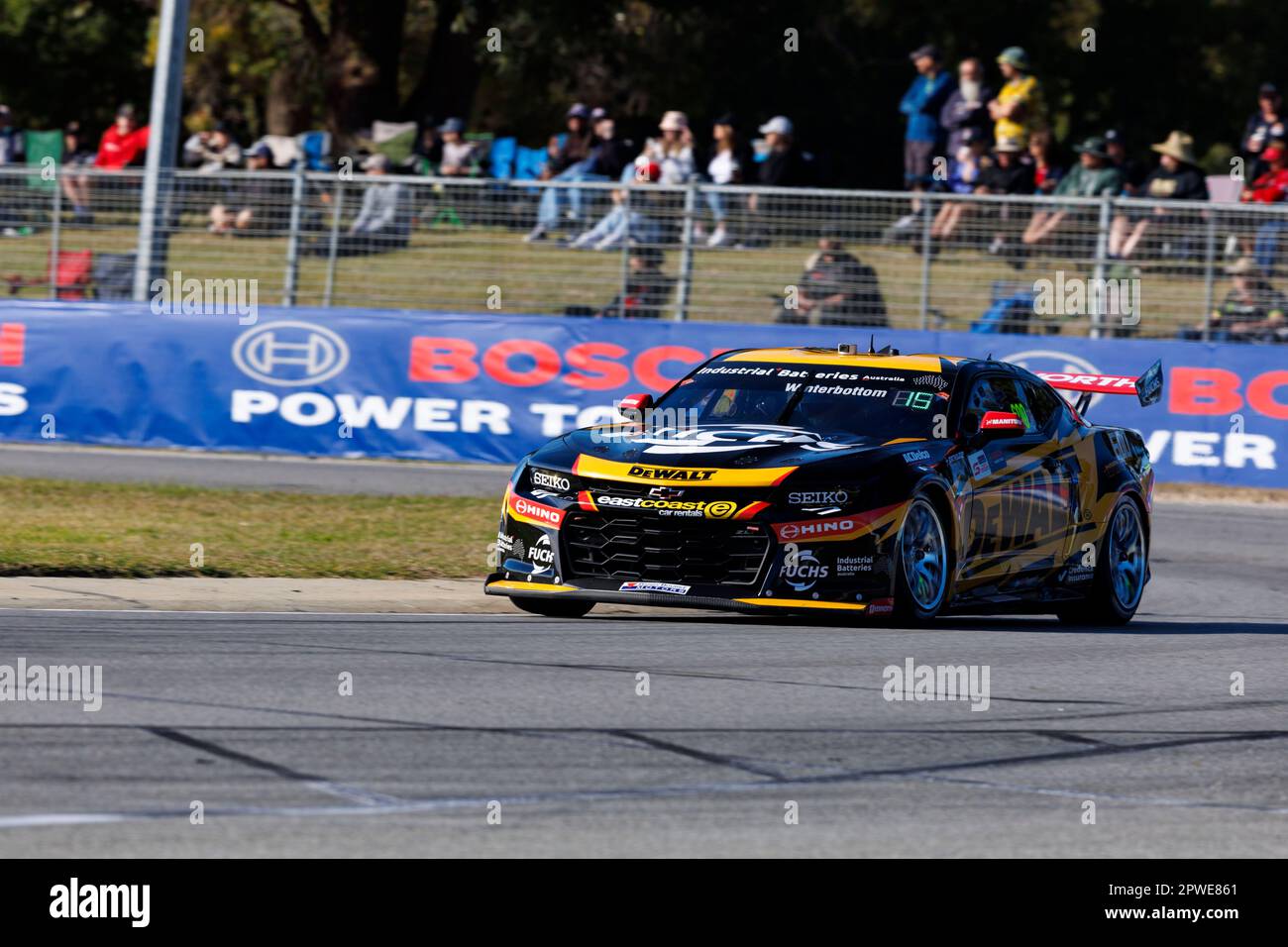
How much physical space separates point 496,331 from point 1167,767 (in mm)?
14792

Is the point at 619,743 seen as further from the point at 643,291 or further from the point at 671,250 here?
the point at 671,250

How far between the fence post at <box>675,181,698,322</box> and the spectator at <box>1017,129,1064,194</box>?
407 centimetres

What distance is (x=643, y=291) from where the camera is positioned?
884 inches

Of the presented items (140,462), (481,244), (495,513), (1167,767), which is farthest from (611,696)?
(481,244)

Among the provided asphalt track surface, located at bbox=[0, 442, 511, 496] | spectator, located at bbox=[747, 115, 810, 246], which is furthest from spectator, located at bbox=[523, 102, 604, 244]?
asphalt track surface, located at bbox=[0, 442, 511, 496]

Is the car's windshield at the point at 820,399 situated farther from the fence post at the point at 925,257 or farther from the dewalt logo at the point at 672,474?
the fence post at the point at 925,257

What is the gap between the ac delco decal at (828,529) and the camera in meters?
11.0

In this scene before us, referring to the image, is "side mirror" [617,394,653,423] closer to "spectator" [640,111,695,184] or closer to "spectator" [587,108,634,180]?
"spectator" [640,111,695,184]

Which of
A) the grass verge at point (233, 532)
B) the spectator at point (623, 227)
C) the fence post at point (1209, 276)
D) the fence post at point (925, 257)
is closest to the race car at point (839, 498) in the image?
the grass verge at point (233, 532)

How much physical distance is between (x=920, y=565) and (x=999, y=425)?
3.34 ft

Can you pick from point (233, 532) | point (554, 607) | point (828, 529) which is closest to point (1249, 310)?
point (233, 532)

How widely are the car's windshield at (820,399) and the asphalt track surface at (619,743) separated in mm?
1200

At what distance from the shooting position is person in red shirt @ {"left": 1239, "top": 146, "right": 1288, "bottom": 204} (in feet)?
74.1

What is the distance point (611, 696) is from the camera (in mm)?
8883
